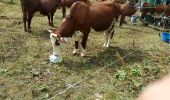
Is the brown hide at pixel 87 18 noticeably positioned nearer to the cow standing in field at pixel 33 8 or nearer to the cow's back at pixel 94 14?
the cow's back at pixel 94 14

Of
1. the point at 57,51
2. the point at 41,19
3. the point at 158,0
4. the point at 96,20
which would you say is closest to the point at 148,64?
the point at 96,20

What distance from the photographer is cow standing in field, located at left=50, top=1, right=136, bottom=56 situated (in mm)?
7844

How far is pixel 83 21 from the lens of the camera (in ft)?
26.8

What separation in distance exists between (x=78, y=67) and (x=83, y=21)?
4.09 ft

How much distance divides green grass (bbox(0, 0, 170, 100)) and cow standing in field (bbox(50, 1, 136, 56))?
575 millimetres

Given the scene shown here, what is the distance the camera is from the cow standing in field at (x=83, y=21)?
784cm

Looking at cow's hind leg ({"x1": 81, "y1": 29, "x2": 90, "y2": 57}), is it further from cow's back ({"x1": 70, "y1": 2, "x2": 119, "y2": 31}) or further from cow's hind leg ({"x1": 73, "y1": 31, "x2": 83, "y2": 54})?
cow's back ({"x1": 70, "y1": 2, "x2": 119, "y2": 31})

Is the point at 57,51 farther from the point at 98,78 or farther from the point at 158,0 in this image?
the point at 158,0

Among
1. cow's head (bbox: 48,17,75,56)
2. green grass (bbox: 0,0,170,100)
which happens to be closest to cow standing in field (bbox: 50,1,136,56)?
cow's head (bbox: 48,17,75,56)

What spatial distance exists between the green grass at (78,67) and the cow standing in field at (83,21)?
0.58m

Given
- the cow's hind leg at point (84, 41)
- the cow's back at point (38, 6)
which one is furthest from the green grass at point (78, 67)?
the cow's back at point (38, 6)

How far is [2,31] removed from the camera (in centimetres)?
1043

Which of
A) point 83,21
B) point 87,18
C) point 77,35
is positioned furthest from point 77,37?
point 87,18

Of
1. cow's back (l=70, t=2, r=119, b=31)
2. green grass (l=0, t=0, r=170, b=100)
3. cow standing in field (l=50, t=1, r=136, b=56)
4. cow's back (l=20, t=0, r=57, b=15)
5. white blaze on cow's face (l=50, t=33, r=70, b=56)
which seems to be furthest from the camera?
cow's back (l=20, t=0, r=57, b=15)
